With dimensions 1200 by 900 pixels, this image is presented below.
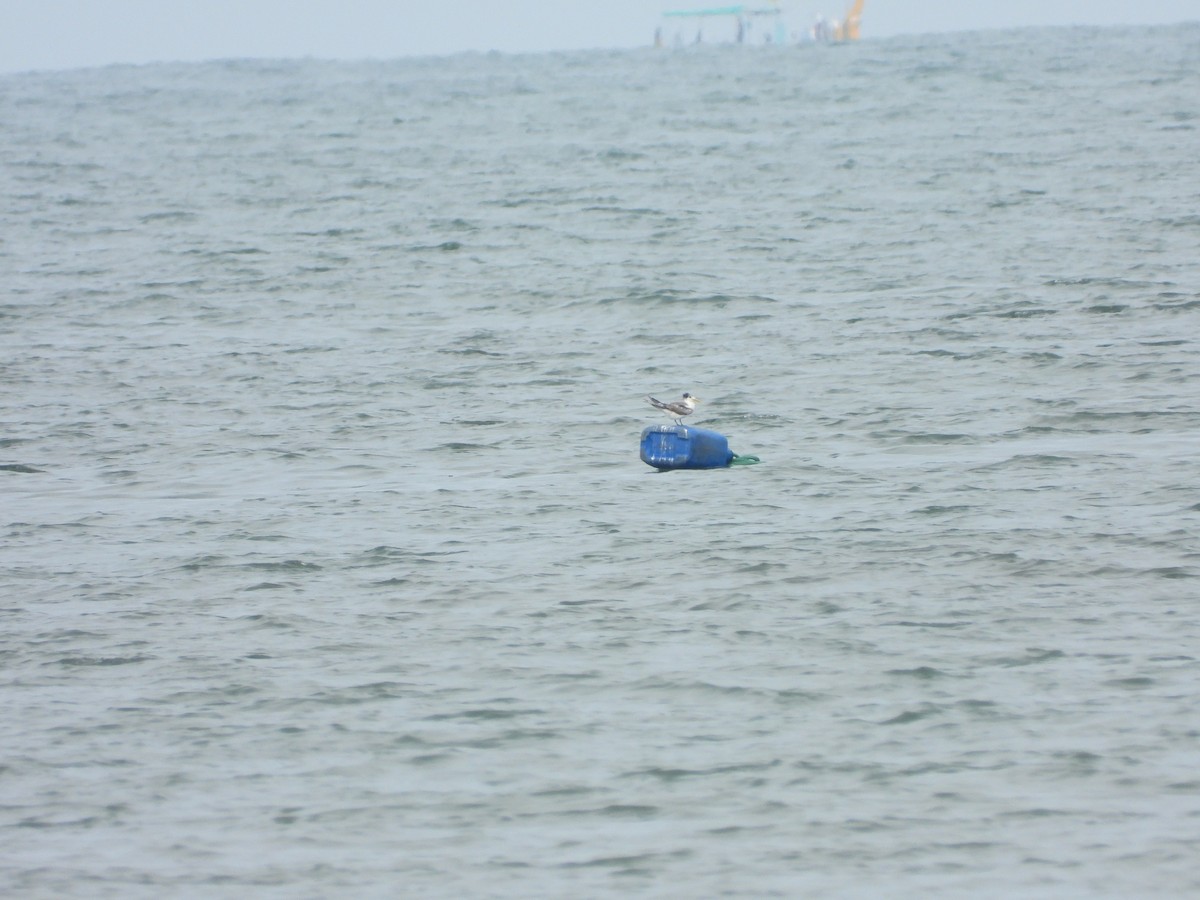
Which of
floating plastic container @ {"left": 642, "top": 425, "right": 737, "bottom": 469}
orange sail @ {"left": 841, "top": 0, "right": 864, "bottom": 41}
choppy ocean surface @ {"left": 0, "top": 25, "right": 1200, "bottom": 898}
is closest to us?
choppy ocean surface @ {"left": 0, "top": 25, "right": 1200, "bottom": 898}

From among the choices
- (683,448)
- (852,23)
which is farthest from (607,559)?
(852,23)

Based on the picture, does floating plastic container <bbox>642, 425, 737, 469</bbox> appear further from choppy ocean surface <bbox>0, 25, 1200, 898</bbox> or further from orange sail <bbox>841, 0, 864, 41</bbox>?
orange sail <bbox>841, 0, 864, 41</bbox>

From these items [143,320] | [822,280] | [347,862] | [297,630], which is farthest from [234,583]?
[822,280]

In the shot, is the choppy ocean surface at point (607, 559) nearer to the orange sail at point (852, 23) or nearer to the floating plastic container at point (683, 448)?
the floating plastic container at point (683, 448)

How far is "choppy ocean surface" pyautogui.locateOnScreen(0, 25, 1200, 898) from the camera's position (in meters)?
12.1

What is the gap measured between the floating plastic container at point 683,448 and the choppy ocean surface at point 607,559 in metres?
0.57

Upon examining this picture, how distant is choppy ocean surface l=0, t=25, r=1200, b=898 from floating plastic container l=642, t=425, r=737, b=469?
57 centimetres

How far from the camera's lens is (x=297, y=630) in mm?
16031

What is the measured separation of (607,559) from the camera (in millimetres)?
17844

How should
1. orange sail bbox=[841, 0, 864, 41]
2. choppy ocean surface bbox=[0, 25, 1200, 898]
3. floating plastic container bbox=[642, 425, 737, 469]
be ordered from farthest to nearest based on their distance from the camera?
orange sail bbox=[841, 0, 864, 41], floating plastic container bbox=[642, 425, 737, 469], choppy ocean surface bbox=[0, 25, 1200, 898]

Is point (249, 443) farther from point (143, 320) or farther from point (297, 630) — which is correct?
point (143, 320)

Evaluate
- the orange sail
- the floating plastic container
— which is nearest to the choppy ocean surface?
the floating plastic container

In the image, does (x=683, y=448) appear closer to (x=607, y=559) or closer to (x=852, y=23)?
(x=607, y=559)

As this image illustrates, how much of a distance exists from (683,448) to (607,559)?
3.48 m
